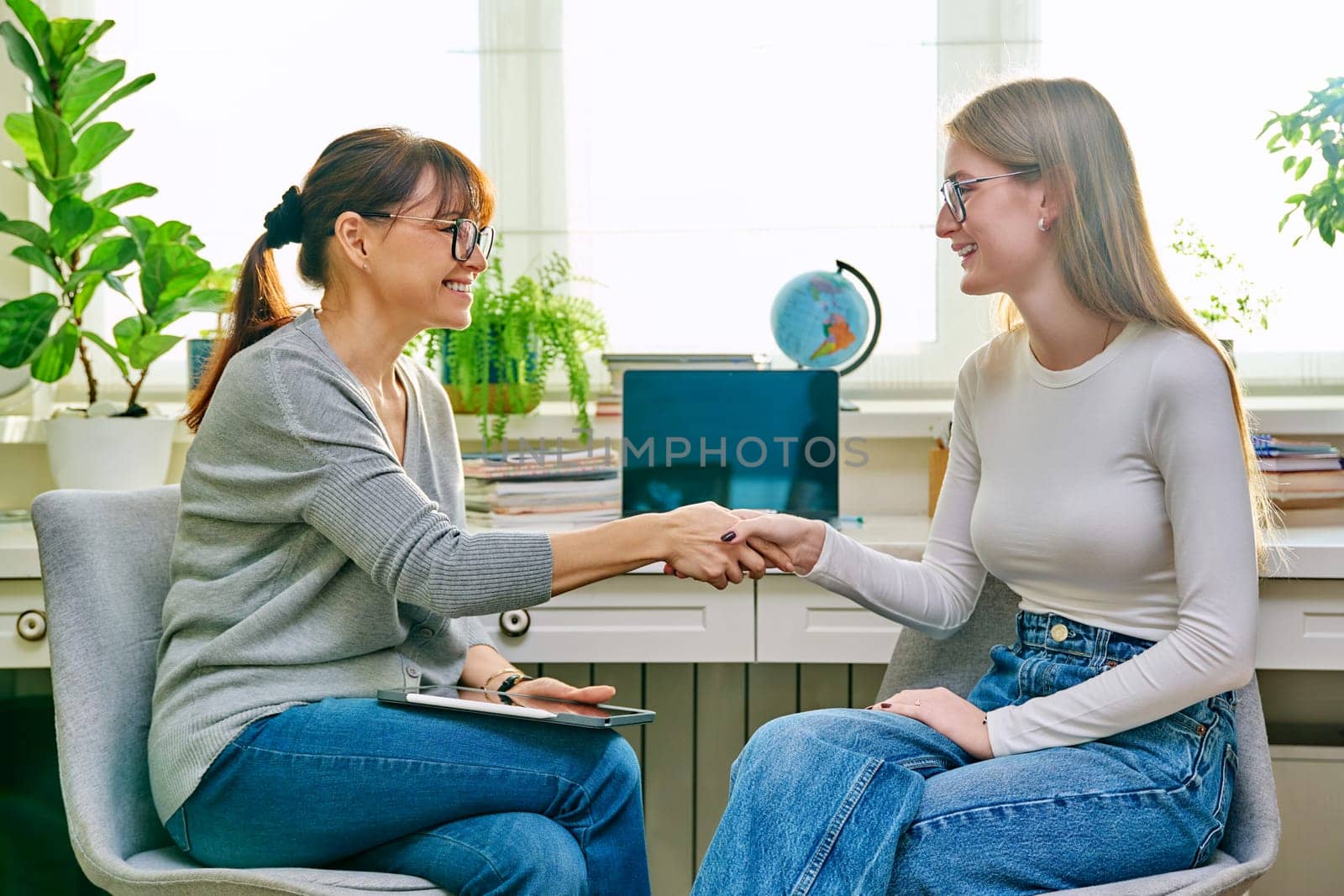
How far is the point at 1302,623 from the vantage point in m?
1.65

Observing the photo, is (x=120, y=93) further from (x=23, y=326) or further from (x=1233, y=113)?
(x=1233, y=113)

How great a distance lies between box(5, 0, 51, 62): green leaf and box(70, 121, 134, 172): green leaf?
0.14 metres

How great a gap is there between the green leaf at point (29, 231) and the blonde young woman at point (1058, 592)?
1.39 meters

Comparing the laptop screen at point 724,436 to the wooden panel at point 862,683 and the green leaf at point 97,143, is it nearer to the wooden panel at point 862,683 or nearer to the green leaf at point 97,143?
the wooden panel at point 862,683

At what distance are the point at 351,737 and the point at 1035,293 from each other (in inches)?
33.7

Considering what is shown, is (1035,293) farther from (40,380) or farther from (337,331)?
(40,380)

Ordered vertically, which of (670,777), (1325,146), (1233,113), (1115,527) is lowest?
(670,777)

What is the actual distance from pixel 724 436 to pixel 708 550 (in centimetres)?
48

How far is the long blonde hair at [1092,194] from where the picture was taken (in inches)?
50.6

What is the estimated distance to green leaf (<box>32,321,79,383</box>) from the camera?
6.89 feet

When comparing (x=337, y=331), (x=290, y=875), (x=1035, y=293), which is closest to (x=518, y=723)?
(x=290, y=875)

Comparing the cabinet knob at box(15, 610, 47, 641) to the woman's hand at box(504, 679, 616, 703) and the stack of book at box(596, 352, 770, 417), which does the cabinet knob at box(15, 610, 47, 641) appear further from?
the stack of book at box(596, 352, 770, 417)

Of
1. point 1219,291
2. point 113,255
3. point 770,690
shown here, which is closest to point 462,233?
point 113,255

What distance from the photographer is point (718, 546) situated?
4.88 feet
